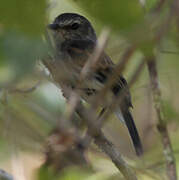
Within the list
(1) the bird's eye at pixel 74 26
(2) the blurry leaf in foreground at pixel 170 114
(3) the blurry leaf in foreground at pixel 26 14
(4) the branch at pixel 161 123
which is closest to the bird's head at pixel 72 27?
(1) the bird's eye at pixel 74 26

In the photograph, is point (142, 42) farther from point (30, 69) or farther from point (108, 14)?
point (30, 69)

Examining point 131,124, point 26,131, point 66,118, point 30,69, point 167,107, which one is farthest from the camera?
point 131,124

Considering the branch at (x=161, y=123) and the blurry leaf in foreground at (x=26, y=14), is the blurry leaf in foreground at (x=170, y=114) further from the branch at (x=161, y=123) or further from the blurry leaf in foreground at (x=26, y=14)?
the blurry leaf in foreground at (x=26, y=14)

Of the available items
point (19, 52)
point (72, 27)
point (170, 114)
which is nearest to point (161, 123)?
point (19, 52)

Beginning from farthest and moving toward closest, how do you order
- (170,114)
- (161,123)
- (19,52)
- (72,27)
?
(72,27), (170,114), (161,123), (19,52)

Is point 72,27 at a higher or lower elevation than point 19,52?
lower

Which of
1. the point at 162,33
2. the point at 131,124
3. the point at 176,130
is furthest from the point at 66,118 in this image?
the point at 131,124

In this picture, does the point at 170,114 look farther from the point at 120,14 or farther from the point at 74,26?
the point at 74,26

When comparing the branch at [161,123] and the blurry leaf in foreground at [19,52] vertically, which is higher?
the blurry leaf in foreground at [19,52]
